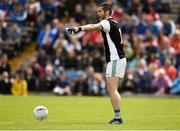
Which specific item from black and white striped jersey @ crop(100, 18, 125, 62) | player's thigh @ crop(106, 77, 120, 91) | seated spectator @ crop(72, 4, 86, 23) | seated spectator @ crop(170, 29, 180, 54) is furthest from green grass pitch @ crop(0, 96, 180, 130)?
seated spectator @ crop(72, 4, 86, 23)

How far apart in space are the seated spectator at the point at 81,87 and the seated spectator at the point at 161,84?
3243 mm

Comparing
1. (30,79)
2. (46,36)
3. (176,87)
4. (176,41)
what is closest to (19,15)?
(46,36)

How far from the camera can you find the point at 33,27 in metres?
35.5

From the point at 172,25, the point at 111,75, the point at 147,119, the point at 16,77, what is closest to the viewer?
the point at 111,75

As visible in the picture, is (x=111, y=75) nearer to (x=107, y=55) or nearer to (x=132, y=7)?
(x=107, y=55)

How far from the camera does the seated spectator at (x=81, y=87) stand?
3178 cm

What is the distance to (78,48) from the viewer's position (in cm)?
3384

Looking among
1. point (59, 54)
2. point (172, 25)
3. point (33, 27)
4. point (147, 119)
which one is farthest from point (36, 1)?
point (147, 119)

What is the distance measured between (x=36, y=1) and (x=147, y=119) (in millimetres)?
20203

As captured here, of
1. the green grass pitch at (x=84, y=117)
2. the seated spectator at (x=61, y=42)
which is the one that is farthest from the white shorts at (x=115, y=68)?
the seated spectator at (x=61, y=42)

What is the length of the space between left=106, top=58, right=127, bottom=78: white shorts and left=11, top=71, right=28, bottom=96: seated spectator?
15264mm

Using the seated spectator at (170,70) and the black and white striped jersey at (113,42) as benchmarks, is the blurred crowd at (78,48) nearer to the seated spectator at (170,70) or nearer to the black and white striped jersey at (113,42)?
the seated spectator at (170,70)

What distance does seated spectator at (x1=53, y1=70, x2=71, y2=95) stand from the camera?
104 ft

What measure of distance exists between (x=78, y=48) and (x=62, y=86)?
2869 millimetres
